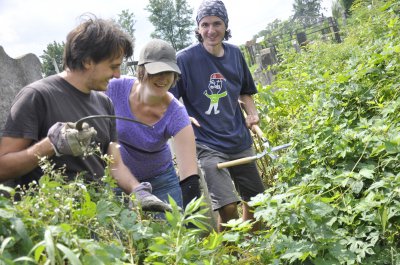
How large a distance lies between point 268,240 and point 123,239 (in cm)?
80

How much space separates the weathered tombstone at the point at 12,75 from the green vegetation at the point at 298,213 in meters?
1.42

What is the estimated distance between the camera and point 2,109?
10.4 feet

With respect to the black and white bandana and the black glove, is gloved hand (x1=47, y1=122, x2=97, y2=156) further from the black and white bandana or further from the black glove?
the black and white bandana

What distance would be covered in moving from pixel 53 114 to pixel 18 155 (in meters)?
0.26

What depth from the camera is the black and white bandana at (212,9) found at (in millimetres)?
4004

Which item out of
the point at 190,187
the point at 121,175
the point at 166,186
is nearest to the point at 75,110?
the point at 121,175

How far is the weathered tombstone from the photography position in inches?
126

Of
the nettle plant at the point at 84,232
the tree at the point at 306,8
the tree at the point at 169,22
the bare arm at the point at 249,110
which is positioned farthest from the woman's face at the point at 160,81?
the tree at the point at 306,8

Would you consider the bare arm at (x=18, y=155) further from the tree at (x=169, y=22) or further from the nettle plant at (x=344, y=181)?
the tree at (x=169, y=22)

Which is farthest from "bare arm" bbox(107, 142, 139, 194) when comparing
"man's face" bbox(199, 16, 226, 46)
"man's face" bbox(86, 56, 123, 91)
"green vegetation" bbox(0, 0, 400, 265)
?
"man's face" bbox(199, 16, 226, 46)

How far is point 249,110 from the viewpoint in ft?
14.0

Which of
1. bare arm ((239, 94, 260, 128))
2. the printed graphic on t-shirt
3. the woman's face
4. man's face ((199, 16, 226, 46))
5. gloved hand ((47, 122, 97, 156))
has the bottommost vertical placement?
bare arm ((239, 94, 260, 128))

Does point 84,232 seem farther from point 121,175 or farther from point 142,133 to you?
point 142,133

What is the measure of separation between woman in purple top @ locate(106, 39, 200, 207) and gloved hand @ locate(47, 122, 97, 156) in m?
1.13
